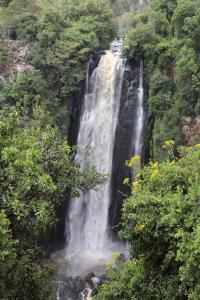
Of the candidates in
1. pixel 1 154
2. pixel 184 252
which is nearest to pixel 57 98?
pixel 1 154

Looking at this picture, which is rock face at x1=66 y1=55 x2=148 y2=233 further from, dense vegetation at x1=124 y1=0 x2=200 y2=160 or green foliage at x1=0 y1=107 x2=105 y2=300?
green foliage at x1=0 y1=107 x2=105 y2=300

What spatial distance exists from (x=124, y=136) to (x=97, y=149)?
1607 millimetres

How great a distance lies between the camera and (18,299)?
8.09 metres

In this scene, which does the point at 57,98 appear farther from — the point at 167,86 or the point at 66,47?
the point at 167,86

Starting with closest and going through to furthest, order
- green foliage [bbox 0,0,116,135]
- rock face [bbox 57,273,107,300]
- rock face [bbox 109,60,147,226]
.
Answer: rock face [bbox 57,273,107,300] < rock face [bbox 109,60,147,226] < green foliage [bbox 0,0,116,135]

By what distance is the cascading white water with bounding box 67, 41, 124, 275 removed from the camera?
2025 cm

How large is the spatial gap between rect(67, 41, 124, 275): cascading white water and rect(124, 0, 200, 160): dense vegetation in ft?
5.48

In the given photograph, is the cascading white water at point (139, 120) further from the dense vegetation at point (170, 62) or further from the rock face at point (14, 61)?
the rock face at point (14, 61)

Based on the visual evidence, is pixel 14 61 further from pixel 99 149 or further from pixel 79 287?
pixel 79 287

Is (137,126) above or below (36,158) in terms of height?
above

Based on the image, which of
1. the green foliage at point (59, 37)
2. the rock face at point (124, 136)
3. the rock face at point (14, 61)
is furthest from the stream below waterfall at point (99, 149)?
the rock face at point (14, 61)

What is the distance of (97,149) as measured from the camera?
21016 mm

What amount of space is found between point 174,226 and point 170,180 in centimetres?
115

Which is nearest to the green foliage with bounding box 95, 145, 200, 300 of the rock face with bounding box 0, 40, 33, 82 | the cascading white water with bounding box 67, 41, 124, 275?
the cascading white water with bounding box 67, 41, 124, 275
